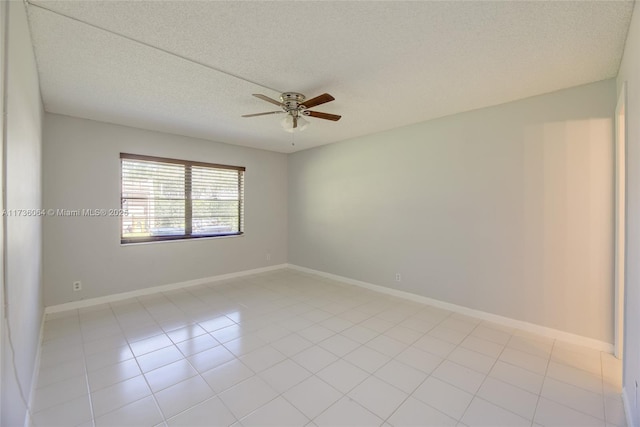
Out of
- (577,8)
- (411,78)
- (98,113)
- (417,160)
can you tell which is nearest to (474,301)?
(417,160)

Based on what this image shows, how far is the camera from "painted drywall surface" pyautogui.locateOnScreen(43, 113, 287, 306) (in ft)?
10.9

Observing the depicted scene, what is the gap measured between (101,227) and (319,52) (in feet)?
11.9

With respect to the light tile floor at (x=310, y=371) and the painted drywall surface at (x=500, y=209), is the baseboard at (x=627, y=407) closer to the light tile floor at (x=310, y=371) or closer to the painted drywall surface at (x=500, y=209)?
the light tile floor at (x=310, y=371)

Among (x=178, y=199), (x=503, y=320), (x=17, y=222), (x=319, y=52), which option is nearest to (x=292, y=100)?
(x=319, y=52)

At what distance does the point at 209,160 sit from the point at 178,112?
1.44 m

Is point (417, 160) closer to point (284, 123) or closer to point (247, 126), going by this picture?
point (284, 123)

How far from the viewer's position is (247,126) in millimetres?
3805

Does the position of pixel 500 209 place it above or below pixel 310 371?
above

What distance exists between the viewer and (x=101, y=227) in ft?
12.0

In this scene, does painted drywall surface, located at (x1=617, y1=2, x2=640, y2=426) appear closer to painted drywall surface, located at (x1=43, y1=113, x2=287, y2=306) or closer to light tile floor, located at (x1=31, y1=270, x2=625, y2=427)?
light tile floor, located at (x1=31, y1=270, x2=625, y2=427)

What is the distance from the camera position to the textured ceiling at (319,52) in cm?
160

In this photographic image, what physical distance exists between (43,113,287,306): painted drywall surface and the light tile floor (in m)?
0.52

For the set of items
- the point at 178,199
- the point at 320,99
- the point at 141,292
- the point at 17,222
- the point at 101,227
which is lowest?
the point at 141,292
